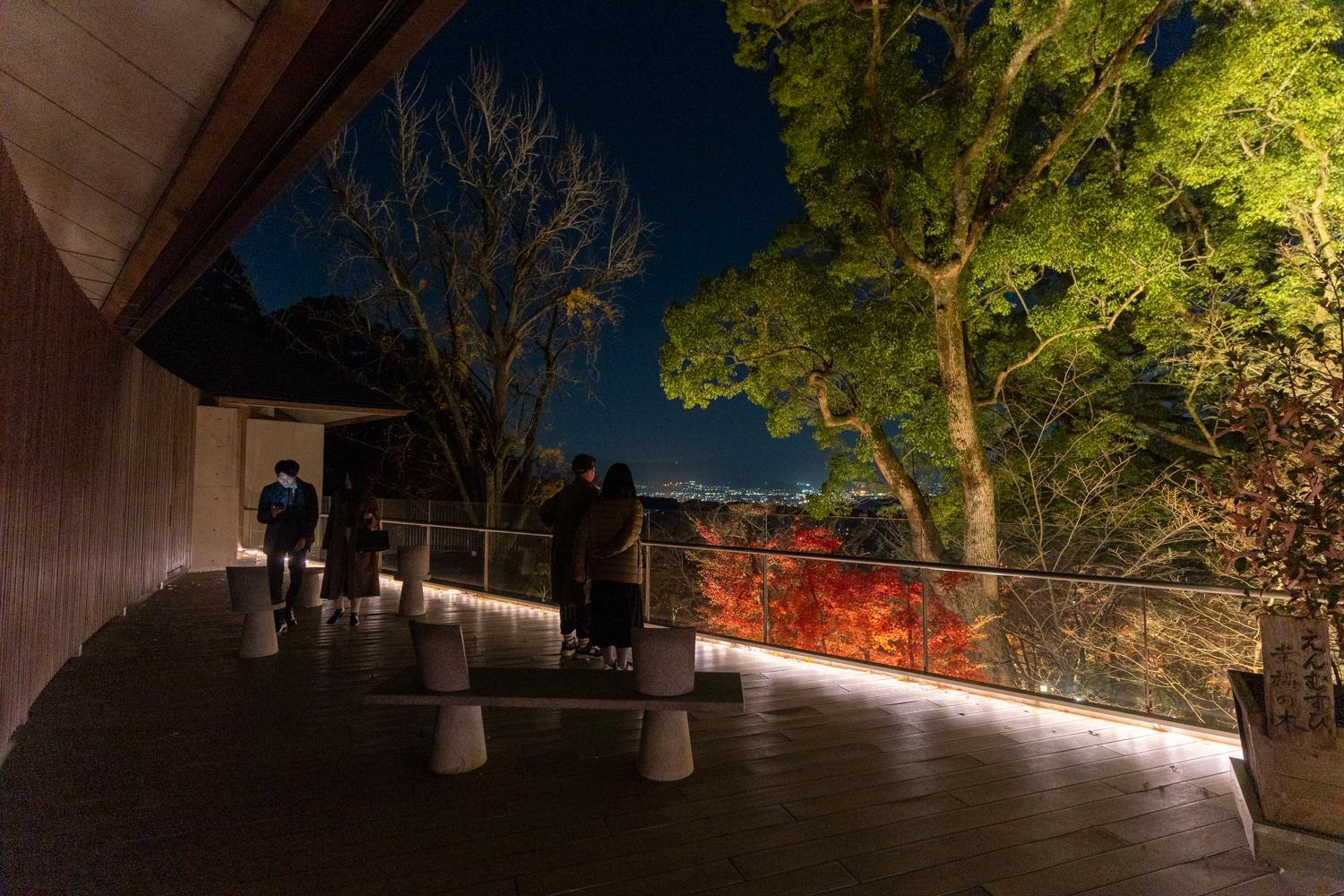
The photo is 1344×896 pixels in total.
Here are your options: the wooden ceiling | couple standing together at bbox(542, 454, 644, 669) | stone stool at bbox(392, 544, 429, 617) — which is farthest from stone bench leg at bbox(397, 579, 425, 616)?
the wooden ceiling

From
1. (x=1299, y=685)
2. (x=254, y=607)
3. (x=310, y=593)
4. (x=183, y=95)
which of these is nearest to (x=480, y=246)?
(x=310, y=593)

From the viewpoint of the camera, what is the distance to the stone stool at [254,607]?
5926 mm

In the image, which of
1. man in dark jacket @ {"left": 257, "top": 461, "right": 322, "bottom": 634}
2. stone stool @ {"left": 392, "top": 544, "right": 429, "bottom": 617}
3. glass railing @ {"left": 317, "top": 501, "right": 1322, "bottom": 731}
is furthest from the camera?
glass railing @ {"left": 317, "top": 501, "right": 1322, "bottom": 731}

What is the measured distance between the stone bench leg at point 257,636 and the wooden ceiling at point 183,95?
2.76 m

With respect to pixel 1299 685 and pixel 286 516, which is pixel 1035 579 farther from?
pixel 286 516

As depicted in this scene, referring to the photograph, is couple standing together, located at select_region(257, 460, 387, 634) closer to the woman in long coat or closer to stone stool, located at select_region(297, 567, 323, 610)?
the woman in long coat

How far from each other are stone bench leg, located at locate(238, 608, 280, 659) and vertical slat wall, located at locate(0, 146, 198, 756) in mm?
1088

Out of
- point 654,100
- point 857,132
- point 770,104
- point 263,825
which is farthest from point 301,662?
point 654,100

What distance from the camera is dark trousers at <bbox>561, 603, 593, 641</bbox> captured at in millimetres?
5930

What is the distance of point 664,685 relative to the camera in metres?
3.59

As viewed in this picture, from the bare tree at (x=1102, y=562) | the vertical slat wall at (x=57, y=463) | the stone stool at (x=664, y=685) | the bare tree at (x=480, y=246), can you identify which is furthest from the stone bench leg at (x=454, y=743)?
the bare tree at (x=480, y=246)

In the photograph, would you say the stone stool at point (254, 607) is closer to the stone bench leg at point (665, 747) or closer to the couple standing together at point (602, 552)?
the couple standing together at point (602, 552)

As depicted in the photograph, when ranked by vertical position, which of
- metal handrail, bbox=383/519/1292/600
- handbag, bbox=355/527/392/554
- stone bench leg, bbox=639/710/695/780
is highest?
handbag, bbox=355/527/392/554

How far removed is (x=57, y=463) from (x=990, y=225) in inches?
444
